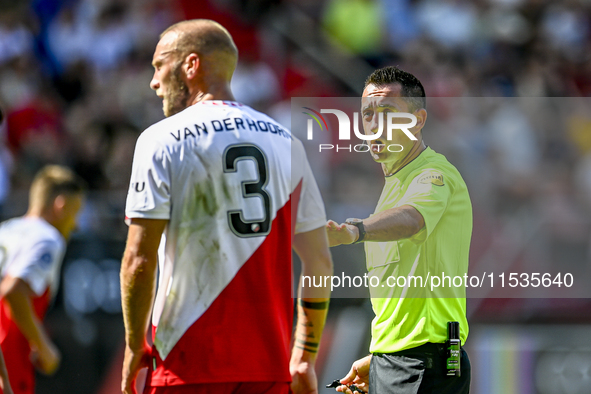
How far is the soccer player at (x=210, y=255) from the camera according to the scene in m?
3.03

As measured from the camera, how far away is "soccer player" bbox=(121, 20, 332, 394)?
303 cm

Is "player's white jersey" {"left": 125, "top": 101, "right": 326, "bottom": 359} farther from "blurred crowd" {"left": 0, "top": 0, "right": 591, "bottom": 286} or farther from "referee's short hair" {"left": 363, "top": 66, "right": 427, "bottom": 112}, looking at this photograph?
"blurred crowd" {"left": 0, "top": 0, "right": 591, "bottom": 286}

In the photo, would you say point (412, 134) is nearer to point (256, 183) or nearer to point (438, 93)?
point (256, 183)

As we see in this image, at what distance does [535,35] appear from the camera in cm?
1127

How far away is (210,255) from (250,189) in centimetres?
35

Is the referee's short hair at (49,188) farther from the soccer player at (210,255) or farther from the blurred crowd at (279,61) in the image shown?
the soccer player at (210,255)

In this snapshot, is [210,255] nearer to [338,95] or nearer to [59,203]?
[59,203]

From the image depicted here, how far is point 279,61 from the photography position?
11.0 m

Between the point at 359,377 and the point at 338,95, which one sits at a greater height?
the point at 338,95

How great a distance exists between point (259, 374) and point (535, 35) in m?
9.66

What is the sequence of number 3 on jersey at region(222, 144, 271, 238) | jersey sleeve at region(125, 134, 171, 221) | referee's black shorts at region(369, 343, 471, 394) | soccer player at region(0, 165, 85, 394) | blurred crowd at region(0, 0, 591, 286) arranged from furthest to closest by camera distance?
blurred crowd at region(0, 0, 591, 286), soccer player at region(0, 165, 85, 394), referee's black shorts at region(369, 343, 471, 394), number 3 on jersey at region(222, 144, 271, 238), jersey sleeve at region(125, 134, 171, 221)

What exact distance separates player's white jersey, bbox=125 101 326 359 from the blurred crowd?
5726 mm

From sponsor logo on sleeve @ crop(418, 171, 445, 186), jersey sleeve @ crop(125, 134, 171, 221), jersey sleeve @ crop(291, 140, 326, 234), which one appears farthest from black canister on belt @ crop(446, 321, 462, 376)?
jersey sleeve @ crop(125, 134, 171, 221)

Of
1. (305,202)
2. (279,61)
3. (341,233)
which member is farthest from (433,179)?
(279,61)
